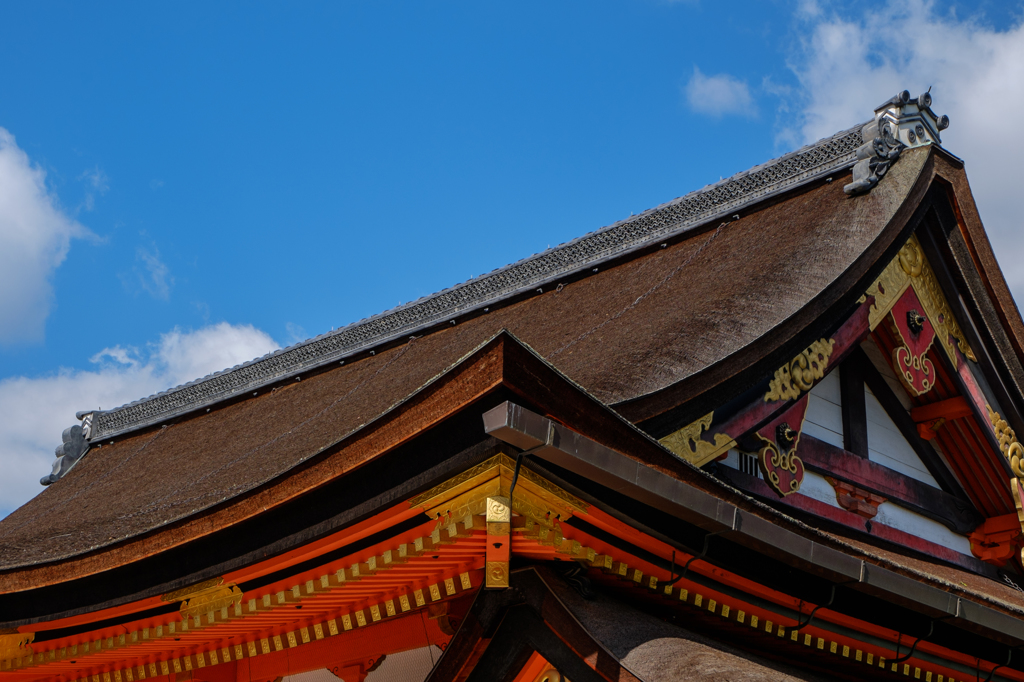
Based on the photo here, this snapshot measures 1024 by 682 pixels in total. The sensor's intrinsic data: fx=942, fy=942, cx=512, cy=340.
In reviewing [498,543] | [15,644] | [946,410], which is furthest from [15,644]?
[946,410]

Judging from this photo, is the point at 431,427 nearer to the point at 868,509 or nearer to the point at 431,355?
the point at 868,509

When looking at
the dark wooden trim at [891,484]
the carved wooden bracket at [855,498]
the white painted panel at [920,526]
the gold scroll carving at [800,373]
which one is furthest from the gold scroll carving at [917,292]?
the white painted panel at [920,526]

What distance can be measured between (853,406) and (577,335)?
1.68 metres

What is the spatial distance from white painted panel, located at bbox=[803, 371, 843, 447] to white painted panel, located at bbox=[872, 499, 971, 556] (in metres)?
0.51

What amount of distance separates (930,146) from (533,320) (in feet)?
9.21

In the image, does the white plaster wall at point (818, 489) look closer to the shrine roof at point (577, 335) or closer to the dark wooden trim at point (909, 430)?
the shrine roof at point (577, 335)

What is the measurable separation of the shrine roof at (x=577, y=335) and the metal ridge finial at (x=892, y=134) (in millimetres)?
87

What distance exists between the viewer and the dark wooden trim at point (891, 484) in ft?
16.7

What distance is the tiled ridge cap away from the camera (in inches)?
254

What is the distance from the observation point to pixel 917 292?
5656 millimetres

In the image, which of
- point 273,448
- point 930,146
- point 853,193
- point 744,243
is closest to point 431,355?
point 273,448

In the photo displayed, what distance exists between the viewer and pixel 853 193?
18.6 ft

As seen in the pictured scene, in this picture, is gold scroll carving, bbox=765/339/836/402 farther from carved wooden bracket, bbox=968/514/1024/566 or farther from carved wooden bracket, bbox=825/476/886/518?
carved wooden bracket, bbox=968/514/1024/566

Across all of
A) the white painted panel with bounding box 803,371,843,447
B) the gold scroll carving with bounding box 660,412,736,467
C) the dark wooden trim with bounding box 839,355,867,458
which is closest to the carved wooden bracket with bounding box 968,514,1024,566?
the dark wooden trim with bounding box 839,355,867,458
